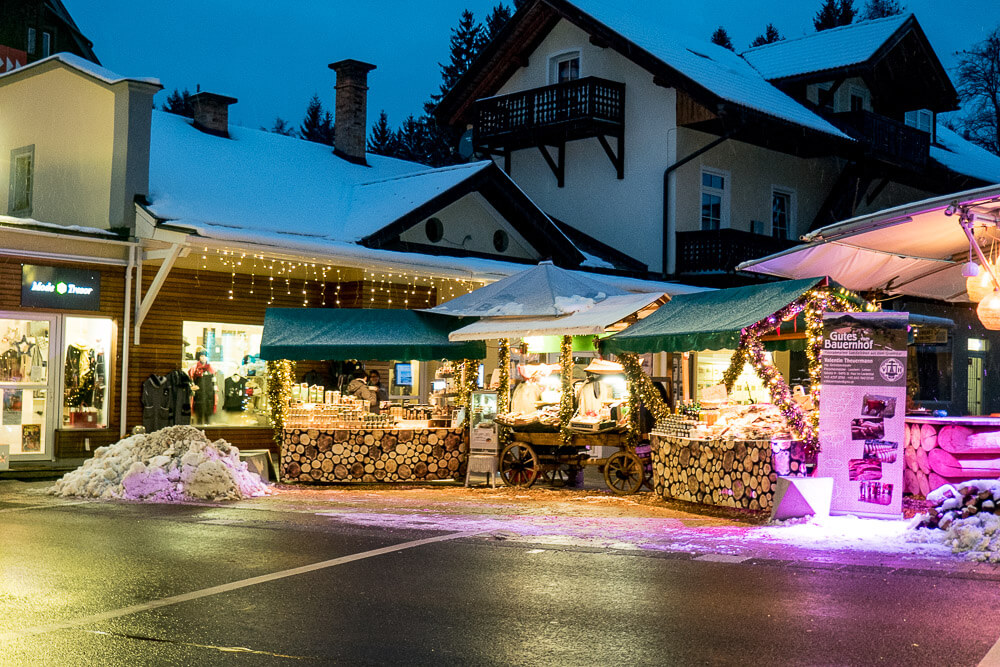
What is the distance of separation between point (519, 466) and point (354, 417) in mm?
2587

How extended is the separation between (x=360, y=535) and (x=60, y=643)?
475cm

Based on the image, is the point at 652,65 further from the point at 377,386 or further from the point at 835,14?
the point at 835,14

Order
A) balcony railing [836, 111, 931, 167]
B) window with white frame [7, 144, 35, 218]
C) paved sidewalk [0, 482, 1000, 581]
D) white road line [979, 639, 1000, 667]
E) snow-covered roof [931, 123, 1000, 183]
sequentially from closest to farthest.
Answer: white road line [979, 639, 1000, 667] < paved sidewalk [0, 482, 1000, 581] < window with white frame [7, 144, 35, 218] < balcony railing [836, 111, 931, 167] < snow-covered roof [931, 123, 1000, 183]

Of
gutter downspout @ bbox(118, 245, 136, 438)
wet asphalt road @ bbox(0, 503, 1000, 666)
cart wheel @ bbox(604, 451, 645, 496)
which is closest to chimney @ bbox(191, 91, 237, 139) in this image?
gutter downspout @ bbox(118, 245, 136, 438)

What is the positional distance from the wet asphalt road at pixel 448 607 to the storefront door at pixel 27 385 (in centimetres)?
704

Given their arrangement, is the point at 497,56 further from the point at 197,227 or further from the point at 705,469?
the point at 705,469

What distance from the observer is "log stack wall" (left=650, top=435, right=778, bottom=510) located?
12.7 meters

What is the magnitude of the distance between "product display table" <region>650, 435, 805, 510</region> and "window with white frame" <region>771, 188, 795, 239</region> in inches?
638

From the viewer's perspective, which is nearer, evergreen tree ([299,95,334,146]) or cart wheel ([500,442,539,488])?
cart wheel ([500,442,539,488])

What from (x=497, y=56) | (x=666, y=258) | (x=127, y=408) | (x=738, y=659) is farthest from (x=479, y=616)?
(x=497, y=56)

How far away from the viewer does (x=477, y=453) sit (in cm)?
1611

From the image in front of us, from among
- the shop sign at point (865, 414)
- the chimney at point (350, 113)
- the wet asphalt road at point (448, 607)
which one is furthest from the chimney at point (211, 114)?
the shop sign at point (865, 414)

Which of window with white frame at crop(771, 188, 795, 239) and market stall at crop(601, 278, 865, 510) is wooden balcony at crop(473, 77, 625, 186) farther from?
market stall at crop(601, 278, 865, 510)

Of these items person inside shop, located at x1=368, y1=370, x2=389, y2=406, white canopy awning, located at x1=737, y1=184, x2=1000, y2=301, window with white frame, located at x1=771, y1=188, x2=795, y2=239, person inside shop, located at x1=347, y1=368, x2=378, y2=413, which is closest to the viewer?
white canopy awning, located at x1=737, y1=184, x2=1000, y2=301
